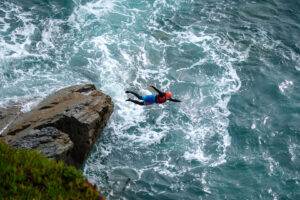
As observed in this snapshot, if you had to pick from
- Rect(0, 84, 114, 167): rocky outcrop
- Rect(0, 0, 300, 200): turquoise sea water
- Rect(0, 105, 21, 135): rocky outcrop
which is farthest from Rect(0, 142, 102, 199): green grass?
Rect(0, 105, 21, 135): rocky outcrop

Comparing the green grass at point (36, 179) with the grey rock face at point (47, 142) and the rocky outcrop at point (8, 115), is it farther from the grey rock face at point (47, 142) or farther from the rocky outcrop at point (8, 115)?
the rocky outcrop at point (8, 115)

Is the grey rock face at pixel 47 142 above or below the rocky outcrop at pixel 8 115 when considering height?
above

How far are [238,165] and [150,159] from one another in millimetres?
5135

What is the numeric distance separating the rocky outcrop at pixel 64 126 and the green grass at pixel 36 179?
7.25 ft

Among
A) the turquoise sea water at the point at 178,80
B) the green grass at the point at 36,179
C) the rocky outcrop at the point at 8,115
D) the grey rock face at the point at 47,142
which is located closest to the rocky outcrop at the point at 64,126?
the grey rock face at the point at 47,142

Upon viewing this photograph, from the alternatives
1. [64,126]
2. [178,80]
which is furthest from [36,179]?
[178,80]

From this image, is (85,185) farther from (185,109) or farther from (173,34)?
(173,34)

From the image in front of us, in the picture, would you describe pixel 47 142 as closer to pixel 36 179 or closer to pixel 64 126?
pixel 64 126

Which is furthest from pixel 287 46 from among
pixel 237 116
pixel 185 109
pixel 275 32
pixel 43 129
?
pixel 43 129

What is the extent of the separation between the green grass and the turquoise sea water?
4809 millimetres

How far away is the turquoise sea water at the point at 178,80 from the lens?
1686cm

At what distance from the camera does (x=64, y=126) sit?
1522cm

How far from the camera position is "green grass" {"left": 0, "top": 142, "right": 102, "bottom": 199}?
9.48 meters

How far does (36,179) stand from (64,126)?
531 cm
